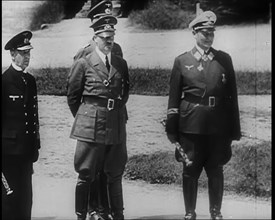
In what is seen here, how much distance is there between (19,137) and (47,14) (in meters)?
0.84

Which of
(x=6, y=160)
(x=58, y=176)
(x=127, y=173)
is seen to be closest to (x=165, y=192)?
(x=127, y=173)

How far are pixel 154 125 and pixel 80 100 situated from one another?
504mm

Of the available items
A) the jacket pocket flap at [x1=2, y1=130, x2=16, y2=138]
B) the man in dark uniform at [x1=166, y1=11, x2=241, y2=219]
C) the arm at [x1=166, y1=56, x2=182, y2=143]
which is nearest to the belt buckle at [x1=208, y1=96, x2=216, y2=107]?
the man in dark uniform at [x1=166, y1=11, x2=241, y2=219]

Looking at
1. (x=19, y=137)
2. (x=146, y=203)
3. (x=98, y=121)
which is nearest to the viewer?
(x=98, y=121)

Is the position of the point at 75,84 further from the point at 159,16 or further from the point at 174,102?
the point at 159,16

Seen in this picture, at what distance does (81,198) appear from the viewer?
460 cm

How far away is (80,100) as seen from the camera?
15.0 ft

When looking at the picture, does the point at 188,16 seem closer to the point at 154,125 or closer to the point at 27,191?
the point at 154,125

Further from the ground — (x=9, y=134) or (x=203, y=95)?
(x=203, y=95)

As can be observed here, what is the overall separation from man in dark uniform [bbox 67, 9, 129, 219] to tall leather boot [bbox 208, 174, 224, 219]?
55cm

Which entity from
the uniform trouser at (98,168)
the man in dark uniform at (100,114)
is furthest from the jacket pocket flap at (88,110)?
the uniform trouser at (98,168)

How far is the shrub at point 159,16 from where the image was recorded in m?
4.84

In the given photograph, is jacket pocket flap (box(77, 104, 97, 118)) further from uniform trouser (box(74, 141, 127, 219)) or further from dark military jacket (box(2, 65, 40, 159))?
dark military jacket (box(2, 65, 40, 159))

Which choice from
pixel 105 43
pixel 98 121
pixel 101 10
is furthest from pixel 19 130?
pixel 101 10
